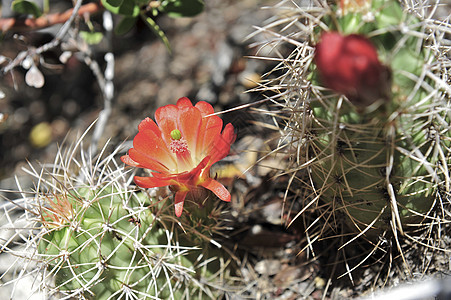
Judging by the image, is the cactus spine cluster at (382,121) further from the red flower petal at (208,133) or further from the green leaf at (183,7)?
the green leaf at (183,7)

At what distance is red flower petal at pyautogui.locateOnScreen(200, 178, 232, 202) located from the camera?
3.51ft

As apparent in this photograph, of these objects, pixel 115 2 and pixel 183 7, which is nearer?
pixel 115 2

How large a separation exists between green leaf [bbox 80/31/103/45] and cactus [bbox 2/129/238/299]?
0.75 metres

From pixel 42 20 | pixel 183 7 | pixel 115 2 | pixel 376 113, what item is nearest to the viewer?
pixel 376 113

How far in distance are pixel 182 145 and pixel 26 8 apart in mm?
1017

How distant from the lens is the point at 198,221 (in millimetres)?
1264

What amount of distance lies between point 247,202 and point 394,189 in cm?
68

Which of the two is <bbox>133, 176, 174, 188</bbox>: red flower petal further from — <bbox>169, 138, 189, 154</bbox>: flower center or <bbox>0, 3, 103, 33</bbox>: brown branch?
<bbox>0, 3, 103, 33</bbox>: brown branch

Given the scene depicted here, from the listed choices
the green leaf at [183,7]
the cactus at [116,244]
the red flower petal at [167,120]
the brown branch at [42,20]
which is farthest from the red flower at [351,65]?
the brown branch at [42,20]

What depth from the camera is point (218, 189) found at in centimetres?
108

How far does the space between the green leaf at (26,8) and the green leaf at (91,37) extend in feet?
0.60

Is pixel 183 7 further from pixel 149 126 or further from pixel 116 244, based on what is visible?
pixel 116 244

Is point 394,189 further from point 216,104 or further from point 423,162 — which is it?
point 216,104

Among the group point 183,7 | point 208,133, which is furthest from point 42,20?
point 208,133
